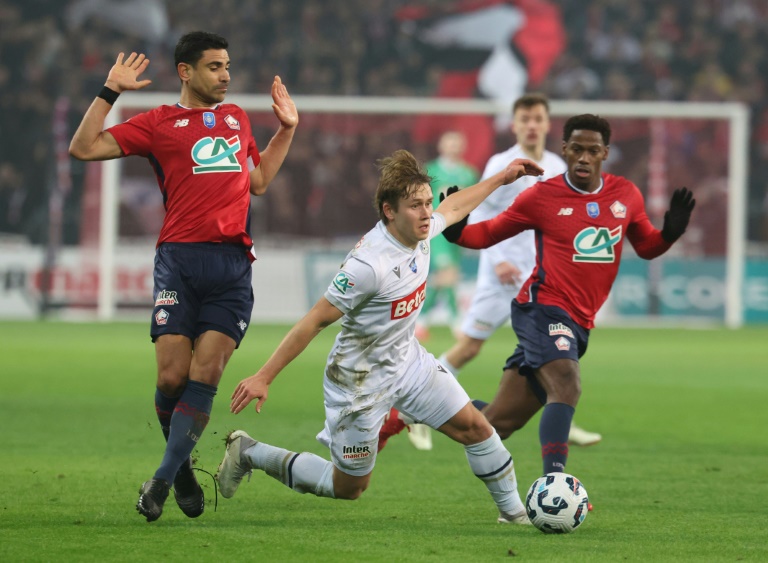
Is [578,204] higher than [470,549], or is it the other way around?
[578,204]

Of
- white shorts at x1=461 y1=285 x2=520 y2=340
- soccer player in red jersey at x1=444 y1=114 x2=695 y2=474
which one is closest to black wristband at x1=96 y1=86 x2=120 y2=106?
soccer player in red jersey at x1=444 y1=114 x2=695 y2=474

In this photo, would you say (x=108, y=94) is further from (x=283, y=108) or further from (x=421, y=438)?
(x=421, y=438)

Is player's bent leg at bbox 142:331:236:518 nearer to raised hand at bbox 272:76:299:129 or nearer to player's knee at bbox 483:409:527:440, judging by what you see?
raised hand at bbox 272:76:299:129

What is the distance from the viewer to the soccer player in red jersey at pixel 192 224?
6199 mm

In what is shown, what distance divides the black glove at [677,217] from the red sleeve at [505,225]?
0.73 metres

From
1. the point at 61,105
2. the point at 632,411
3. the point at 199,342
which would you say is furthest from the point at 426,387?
the point at 61,105

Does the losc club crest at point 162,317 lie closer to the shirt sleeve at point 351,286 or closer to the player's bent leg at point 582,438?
the shirt sleeve at point 351,286

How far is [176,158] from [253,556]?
6.75 feet

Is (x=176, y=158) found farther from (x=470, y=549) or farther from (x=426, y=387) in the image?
(x=470, y=549)

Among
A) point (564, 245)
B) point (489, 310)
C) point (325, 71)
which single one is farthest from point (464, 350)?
point (325, 71)

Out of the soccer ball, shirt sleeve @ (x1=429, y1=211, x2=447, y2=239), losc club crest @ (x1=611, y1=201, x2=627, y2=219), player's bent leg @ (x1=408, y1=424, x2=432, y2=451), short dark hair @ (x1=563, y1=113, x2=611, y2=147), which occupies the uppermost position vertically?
short dark hair @ (x1=563, y1=113, x2=611, y2=147)

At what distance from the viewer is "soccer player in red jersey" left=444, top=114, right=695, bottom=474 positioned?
22.7 feet

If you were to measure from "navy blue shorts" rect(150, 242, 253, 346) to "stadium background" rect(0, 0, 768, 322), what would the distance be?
13932 millimetres

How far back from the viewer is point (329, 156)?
21.2 m
